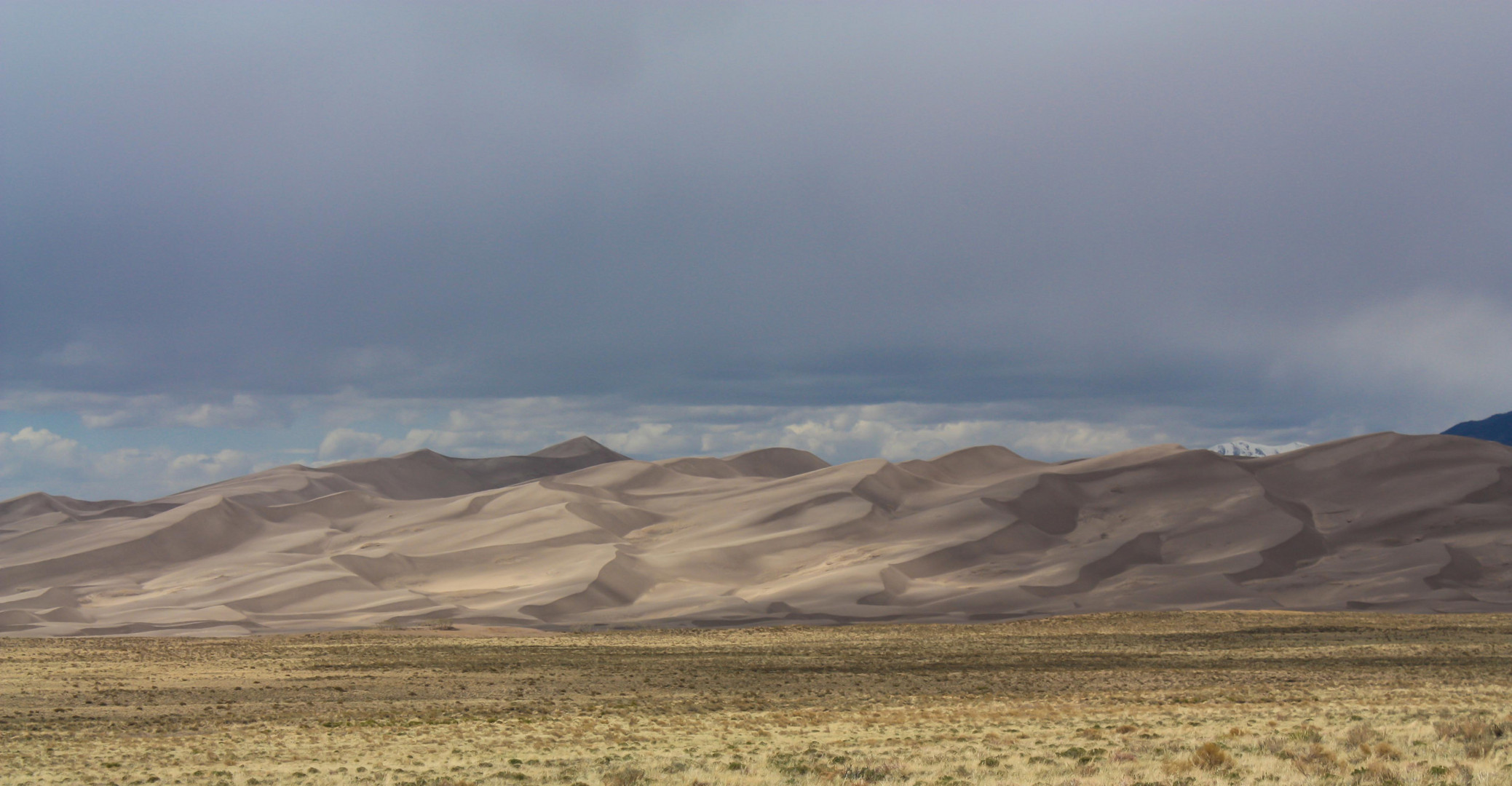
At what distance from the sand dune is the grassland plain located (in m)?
24.7

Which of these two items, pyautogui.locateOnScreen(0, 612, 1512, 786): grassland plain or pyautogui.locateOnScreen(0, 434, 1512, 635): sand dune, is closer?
pyautogui.locateOnScreen(0, 612, 1512, 786): grassland plain

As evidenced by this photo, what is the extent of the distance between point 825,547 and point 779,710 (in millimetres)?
81054

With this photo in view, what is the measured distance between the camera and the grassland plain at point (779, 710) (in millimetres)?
18625

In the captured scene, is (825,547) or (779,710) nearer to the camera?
(779,710)

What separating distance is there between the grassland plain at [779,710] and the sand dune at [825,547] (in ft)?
81.0

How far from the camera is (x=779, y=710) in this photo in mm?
31406

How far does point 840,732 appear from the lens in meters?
25.1

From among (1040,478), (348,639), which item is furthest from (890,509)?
(348,639)

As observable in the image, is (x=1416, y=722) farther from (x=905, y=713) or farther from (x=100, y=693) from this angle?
(x=100, y=693)

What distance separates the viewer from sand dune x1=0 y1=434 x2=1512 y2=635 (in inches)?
3452

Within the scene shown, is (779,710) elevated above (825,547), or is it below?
below

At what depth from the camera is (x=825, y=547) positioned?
367ft

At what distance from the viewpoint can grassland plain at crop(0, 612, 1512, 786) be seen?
1862 centimetres

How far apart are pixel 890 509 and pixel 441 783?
108486 mm
